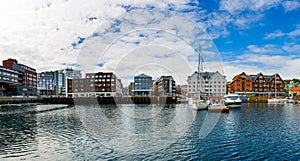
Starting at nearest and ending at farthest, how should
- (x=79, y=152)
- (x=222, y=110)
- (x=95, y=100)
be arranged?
(x=79, y=152)
(x=222, y=110)
(x=95, y=100)

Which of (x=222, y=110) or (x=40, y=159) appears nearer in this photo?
(x=40, y=159)

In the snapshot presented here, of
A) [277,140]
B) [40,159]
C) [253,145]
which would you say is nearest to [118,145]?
[40,159]

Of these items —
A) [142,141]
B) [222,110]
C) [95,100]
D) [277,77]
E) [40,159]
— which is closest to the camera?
[40,159]

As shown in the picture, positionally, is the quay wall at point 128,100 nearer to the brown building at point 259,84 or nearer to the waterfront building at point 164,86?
the waterfront building at point 164,86

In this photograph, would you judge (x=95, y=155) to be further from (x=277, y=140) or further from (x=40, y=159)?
(x=277, y=140)

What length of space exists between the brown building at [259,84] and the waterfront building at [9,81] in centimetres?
13508

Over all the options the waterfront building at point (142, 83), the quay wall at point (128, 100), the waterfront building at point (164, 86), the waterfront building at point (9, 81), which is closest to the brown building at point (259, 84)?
the waterfront building at point (164, 86)

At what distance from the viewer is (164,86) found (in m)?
155

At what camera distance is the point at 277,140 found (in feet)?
78.7

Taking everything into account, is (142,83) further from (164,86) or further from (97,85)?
(97,85)

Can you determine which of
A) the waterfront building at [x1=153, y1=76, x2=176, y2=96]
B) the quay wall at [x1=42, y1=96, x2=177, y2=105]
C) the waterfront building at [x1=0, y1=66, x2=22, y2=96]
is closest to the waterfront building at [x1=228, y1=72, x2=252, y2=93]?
the waterfront building at [x1=153, y1=76, x2=176, y2=96]

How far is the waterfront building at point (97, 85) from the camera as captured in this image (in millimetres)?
145250

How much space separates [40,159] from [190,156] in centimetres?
1190

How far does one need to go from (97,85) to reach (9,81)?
1971 inches
